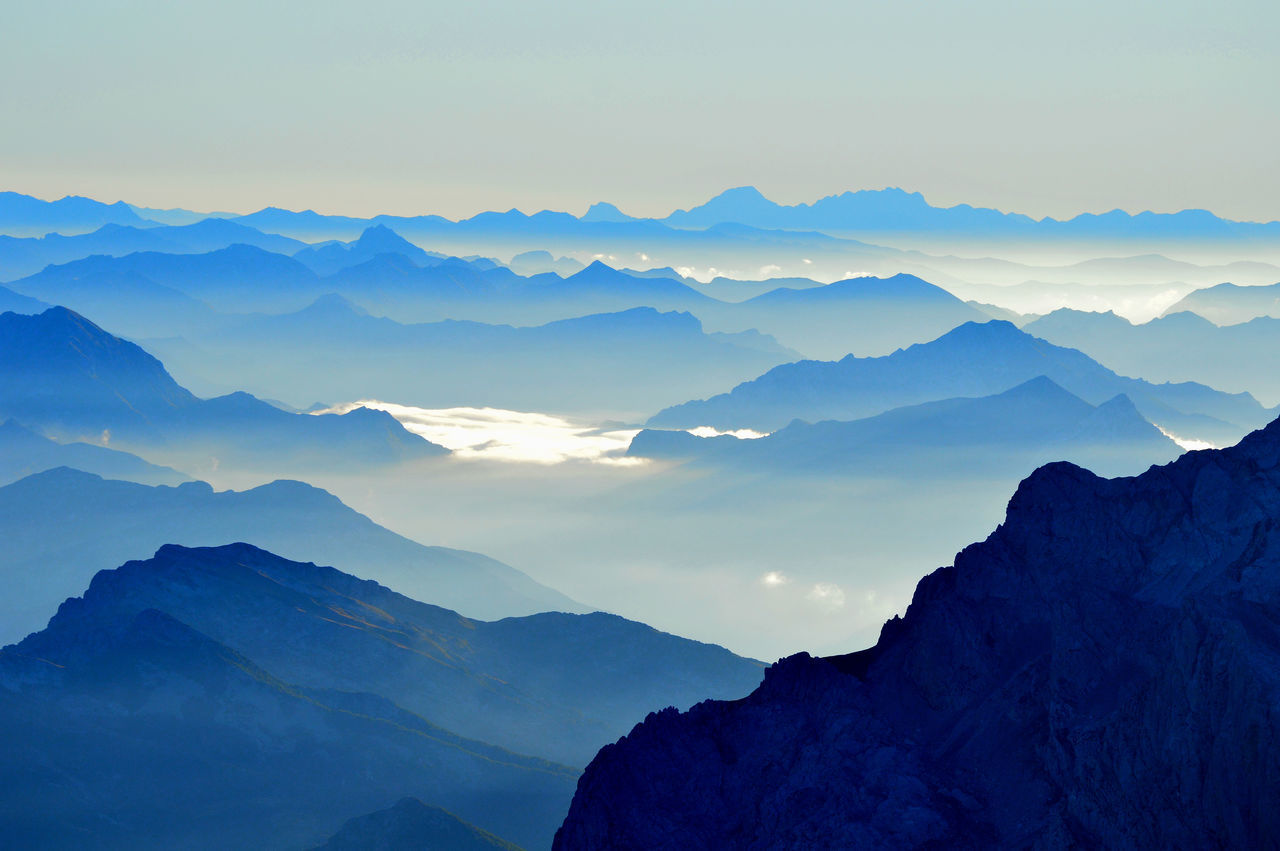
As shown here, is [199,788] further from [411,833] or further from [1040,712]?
[1040,712]

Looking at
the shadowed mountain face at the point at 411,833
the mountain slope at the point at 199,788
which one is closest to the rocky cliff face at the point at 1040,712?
the shadowed mountain face at the point at 411,833

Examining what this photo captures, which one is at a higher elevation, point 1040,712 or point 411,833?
point 1040,712

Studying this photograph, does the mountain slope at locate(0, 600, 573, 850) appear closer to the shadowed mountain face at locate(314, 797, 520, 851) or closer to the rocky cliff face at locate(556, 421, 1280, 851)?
the shadowed mountain face at locate(314, 797, 520, 851)

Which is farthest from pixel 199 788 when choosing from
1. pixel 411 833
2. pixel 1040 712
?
pixel 1040 712

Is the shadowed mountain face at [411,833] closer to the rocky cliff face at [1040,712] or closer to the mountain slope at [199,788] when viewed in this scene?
the mountain slope at [199,788]

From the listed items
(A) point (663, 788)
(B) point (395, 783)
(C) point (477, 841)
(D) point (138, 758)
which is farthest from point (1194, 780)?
(D) point (138, 758)
